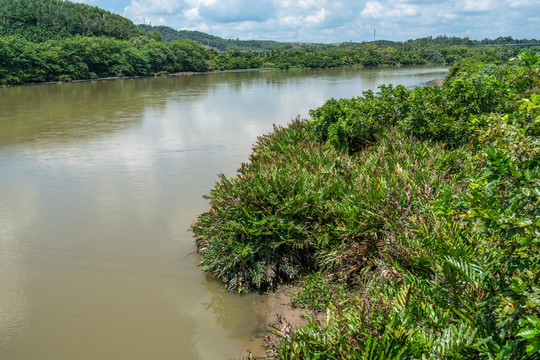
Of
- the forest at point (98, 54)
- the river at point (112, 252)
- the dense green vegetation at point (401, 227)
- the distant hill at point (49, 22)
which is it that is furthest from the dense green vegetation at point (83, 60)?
the dense green vegetation at point (401, 227)

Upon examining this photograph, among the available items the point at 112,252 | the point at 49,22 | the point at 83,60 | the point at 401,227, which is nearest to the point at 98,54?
the point at 83,60

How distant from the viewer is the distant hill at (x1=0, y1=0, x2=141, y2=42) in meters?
73.9

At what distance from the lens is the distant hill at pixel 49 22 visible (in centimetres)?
7394

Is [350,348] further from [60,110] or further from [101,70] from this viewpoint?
[101,70]

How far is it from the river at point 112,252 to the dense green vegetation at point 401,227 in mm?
753

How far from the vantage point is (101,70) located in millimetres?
59656

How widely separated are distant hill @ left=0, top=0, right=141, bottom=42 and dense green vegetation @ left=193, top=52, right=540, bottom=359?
75896mm

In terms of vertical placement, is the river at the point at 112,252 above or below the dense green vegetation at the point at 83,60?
below

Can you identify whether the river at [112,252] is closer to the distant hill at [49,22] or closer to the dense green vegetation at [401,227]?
the dense green vegetation at [401,227]

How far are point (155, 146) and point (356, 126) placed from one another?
29.0 ft

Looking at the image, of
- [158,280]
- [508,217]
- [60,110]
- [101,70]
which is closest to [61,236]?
[158,280]

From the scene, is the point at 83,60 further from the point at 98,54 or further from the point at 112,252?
the point at 112,252

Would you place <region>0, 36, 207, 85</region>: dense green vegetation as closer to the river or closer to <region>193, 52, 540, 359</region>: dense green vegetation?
the river

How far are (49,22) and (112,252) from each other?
297 ft
